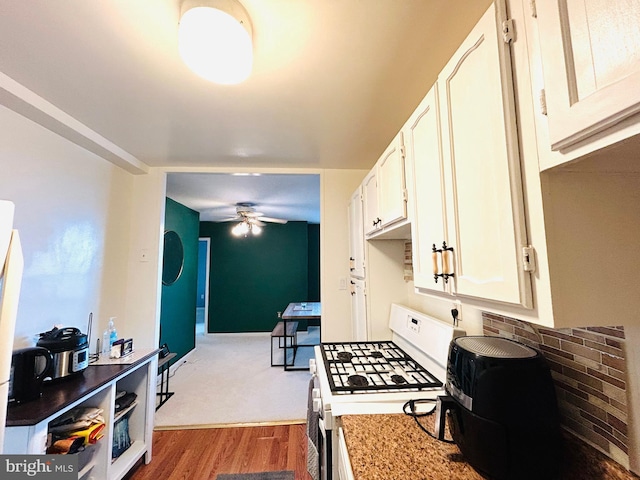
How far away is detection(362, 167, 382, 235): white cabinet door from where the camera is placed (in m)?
1.91

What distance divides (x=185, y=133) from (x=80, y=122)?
2.13 feet

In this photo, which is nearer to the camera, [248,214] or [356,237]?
[356,237]

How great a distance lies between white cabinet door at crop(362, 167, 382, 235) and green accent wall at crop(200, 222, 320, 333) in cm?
416

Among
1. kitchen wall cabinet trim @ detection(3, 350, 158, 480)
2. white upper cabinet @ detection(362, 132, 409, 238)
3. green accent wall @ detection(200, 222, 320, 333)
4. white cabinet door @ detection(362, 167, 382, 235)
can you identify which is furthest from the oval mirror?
white upper cabinet @ detection(362, 132, 409, 238)

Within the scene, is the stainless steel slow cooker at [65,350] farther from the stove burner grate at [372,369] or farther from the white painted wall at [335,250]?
the white painted wall at [335,250]

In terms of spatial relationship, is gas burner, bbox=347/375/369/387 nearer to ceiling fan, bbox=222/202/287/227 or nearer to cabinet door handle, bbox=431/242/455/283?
cabinet door handle, bbox=431/242/455/283

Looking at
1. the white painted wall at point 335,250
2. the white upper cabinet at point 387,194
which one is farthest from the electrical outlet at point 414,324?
the white painted wall at point 335,250

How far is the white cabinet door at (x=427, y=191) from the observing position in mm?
1054

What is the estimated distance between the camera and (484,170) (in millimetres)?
776

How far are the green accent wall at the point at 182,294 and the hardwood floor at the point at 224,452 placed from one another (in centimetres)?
183

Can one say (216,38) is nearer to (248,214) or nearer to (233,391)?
(233,391)

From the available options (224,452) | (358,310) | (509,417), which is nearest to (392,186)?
(509,417)
